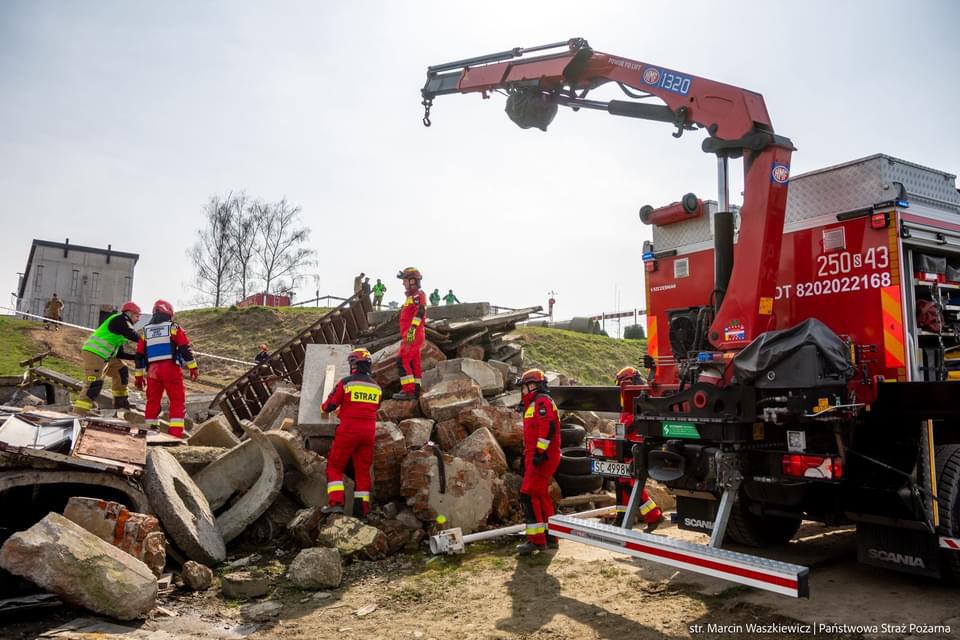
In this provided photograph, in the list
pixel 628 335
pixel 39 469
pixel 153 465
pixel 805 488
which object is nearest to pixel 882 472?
pixel 805 488

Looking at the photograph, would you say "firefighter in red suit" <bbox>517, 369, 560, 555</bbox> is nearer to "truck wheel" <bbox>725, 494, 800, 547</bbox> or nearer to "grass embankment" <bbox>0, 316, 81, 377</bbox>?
"truck wheel" <bbox>725, 494, 800, 547</bbox>

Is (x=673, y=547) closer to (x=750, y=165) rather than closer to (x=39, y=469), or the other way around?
(x=750, y=165)

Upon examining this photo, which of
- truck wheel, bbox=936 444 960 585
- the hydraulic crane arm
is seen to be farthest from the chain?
truck wheel, bbox=936 444 960 585

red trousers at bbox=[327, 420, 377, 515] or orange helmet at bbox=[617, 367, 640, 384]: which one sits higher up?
orange helmet at bbox=[617, 367, 640, 384]

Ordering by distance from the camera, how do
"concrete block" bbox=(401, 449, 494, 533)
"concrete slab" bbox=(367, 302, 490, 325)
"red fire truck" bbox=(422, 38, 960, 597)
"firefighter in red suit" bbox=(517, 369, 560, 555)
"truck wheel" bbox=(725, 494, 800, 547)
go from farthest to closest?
"concrete slab" bbox=(367, 302, 490, 325) < "concrete block" bbox=(401, 449, 494, 533) < "firefighter in red suit" bbox=(517, 369, 560, 555) < "truck wheel" bbox=(725, 494, 800, 547) < "red fire truck" bbox=(422, 38, 960, 597)

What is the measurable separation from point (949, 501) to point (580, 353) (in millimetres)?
18165

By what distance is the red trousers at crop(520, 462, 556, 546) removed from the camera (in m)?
6.86

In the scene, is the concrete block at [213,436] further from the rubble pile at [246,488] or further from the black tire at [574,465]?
the black tire at [574,465]

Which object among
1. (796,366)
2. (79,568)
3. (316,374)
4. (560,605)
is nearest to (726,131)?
(796,366)

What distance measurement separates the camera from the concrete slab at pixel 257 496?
6.90 m

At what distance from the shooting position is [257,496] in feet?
23.4

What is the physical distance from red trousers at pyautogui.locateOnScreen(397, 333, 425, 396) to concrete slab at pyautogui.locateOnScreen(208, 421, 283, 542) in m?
2.28

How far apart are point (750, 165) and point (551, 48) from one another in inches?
119

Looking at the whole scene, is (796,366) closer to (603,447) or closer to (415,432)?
(603,447)
